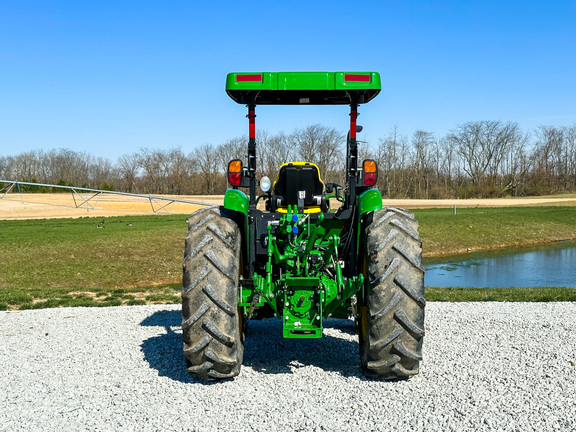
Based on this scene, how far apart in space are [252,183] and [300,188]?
1.88ft

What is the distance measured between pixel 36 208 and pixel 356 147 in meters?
45.0

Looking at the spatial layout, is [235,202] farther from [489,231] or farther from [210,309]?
[489,231]

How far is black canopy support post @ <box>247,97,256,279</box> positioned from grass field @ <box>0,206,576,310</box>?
A: 5.33 m

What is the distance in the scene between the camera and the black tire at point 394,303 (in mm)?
4664

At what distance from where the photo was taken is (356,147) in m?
5.84

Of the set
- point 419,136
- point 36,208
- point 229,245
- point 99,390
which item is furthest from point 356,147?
point 419,136

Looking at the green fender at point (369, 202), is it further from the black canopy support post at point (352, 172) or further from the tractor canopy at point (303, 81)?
the tractor canopy at point (303, 81)

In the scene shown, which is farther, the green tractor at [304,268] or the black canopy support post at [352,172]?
the black canopy support post at [352,172]

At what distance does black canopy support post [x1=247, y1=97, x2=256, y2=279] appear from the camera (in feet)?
18.4

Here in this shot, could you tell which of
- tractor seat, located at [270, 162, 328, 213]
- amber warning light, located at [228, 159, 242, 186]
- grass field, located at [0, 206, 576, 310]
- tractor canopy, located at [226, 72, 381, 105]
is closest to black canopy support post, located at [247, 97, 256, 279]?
amber warning light, located at [228, 159, 242, 186]

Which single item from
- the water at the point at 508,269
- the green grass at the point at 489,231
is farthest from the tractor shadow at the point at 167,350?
the green grass at the point at 489,231

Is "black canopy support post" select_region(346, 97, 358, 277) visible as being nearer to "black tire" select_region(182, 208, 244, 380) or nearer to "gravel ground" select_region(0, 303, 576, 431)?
"gravel ground" select_region(0, 303, 576, 431)

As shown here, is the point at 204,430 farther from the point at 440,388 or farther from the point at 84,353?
the point at 84,353

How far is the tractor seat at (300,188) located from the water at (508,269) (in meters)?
11.0
